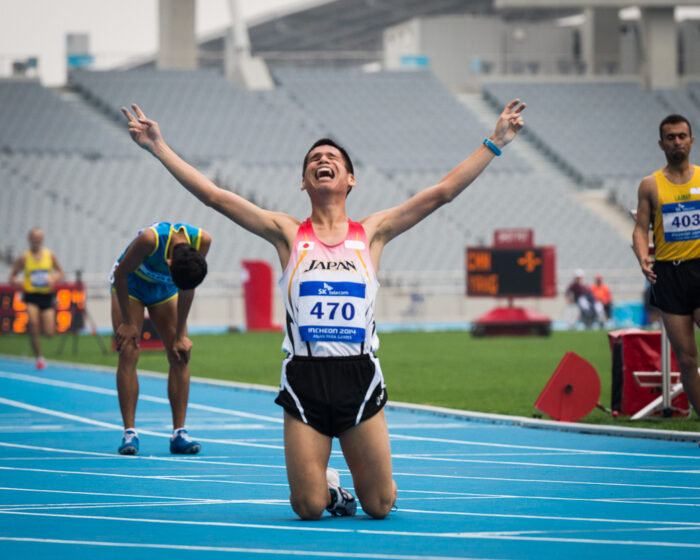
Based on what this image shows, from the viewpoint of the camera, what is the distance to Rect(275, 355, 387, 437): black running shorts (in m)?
6.15

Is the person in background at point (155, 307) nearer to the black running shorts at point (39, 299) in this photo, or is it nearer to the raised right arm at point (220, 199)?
the raised right arm at point (220, 199)

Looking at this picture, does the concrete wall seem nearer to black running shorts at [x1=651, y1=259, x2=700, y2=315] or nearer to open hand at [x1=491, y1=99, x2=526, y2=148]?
black running shorts at [x1=651, y1=259, x2=700, y2=315]

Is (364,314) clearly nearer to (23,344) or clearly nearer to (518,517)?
(518,517)

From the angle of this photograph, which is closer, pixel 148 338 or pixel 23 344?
pixel 148 338

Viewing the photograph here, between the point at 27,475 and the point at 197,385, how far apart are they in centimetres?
834

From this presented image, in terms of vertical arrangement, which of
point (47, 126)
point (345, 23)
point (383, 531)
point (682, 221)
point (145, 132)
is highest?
point (345, 23)

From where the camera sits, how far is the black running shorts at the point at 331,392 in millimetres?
6152

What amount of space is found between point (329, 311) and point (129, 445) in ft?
10.9

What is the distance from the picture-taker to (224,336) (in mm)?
30109

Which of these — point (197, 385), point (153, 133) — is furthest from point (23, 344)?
point (153, 133)

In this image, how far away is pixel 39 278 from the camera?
19.2 metres

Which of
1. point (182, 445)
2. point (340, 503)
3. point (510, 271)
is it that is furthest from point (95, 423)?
point (510, 271)

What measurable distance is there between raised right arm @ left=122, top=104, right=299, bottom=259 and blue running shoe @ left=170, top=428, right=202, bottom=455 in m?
3.01

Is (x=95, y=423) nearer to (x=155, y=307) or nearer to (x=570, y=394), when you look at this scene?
(x=155, y=307)
